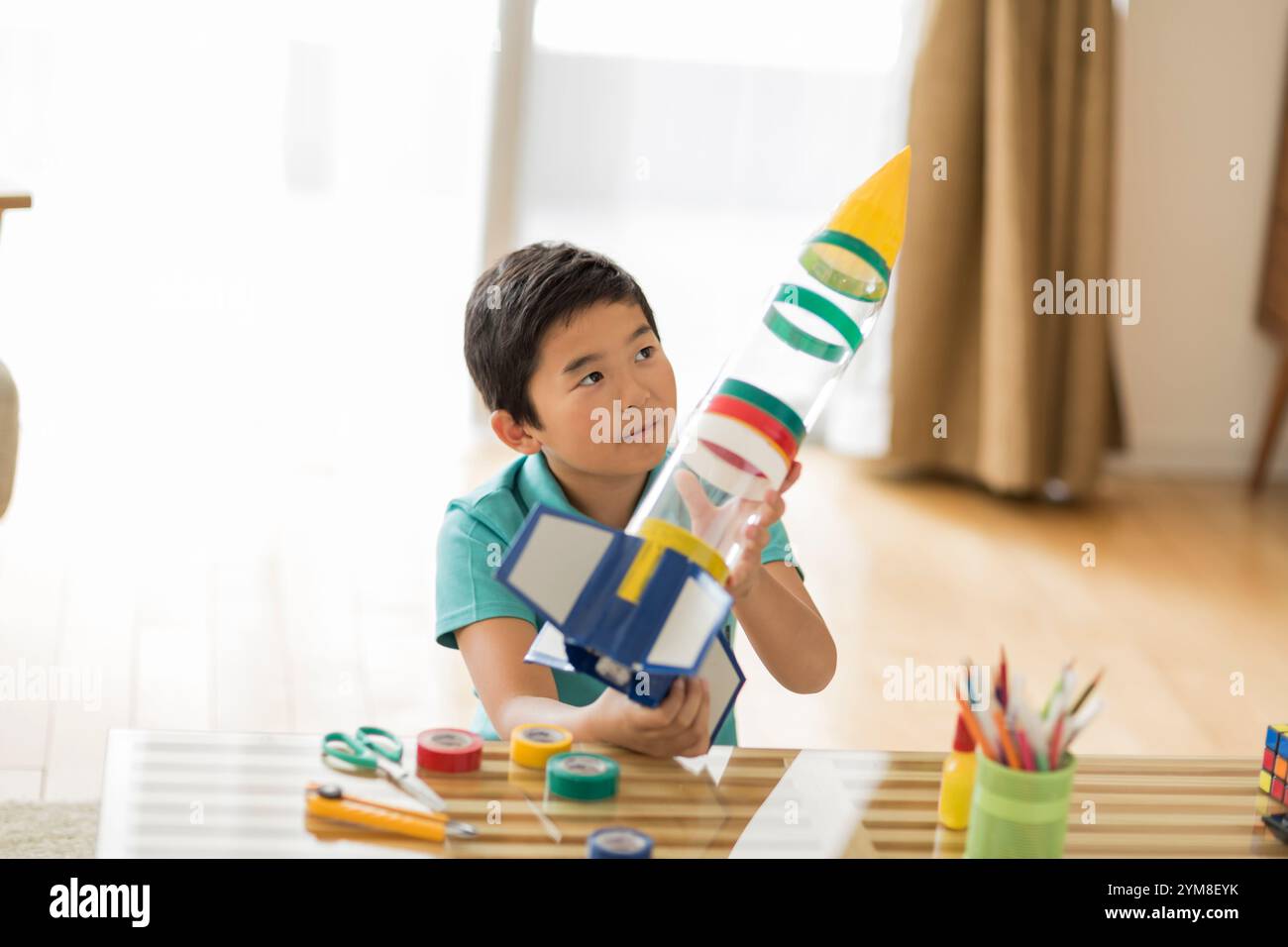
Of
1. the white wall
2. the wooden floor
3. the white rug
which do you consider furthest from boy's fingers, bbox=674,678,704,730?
the white wall

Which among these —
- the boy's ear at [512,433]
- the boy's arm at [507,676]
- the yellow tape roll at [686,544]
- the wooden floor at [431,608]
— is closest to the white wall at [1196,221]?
the wooden floor at [431,608]

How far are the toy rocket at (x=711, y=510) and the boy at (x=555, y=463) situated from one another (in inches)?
3.4

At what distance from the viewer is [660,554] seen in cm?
109

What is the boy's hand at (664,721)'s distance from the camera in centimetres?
112

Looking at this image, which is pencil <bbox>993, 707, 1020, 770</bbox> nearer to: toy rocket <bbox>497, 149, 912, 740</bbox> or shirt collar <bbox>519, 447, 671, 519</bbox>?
toy rocket <bbox>497, 149, 912, 740</bbox>

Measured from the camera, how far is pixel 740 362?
1.18m

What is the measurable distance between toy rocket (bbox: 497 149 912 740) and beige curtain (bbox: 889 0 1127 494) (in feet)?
7.57

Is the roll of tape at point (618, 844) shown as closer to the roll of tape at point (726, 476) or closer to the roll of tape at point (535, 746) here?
the roll of tape at point (535, 746)

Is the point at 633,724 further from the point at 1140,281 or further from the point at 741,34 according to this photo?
the point at 1140,281

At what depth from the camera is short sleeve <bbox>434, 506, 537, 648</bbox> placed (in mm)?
1335

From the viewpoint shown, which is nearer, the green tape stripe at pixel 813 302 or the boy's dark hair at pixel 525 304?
the green tape stripe at pixel 813 302
